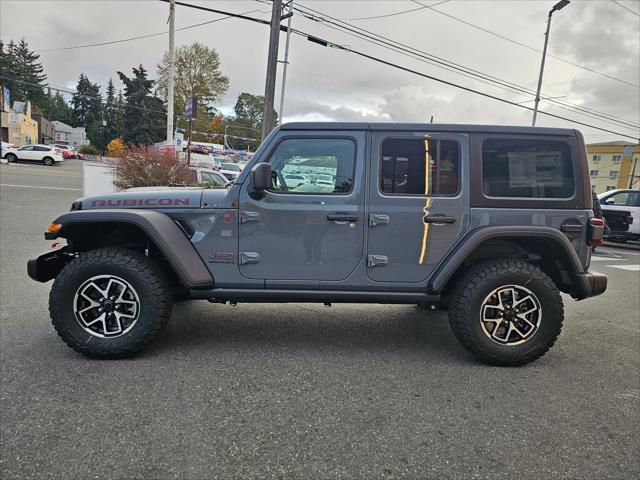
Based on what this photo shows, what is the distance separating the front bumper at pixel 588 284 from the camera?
133 inches

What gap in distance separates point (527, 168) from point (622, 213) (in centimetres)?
1133

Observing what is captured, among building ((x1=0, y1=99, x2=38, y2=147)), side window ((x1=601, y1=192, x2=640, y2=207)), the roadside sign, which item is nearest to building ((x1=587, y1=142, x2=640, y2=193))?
side window ((x1=601, y1=192, x2=640, y2=207))

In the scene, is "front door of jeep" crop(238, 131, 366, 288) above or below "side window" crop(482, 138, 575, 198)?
below

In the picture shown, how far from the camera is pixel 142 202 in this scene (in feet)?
11.0

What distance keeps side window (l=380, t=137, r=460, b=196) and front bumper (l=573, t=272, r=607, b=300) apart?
1277 mm

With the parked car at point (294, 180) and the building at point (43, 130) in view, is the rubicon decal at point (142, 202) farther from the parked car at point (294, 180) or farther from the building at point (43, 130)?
the building at point (43, 130)

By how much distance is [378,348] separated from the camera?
12.1 feet

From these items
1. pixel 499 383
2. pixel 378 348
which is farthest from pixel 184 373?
pixel 499 383

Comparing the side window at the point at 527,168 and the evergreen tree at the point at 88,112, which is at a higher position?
the evergreen tree at the point at 88,112

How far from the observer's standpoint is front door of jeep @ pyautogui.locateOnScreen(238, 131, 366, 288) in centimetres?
328

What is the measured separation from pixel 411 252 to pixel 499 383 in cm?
119

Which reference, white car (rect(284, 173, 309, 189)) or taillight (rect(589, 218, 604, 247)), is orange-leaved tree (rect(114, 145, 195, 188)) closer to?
white car (rect(284, 173, 309, 189))

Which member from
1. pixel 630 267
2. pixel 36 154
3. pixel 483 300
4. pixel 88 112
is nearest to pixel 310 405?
pixel 483 300

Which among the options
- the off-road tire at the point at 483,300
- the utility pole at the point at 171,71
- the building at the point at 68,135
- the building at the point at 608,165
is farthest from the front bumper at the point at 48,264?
the building at the point at 68,135
